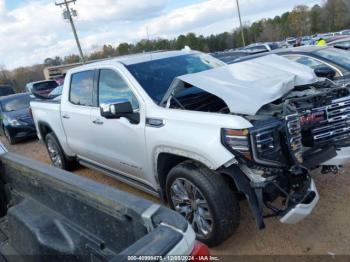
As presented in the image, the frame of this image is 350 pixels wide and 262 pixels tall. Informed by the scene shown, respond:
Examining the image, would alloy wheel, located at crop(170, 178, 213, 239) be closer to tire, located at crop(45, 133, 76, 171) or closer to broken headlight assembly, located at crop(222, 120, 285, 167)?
broken headlight assembly, located at crop(222, 120, 285, 167)

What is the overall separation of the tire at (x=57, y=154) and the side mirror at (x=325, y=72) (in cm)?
447

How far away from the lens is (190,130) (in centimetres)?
341

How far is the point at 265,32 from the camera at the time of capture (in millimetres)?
70562

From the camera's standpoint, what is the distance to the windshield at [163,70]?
166 inches

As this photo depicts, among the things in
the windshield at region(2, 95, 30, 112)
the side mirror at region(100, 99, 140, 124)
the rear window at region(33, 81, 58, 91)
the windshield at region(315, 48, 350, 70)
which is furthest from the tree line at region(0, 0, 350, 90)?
the side mirror at region(100, 99, 140, 124)

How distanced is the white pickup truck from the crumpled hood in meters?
0.01

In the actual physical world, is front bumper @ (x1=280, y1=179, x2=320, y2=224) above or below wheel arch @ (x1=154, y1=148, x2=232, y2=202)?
below

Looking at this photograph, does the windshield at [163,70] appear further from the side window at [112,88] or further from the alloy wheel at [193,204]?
the alloy wheel at [193,204]

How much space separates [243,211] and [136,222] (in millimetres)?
2791

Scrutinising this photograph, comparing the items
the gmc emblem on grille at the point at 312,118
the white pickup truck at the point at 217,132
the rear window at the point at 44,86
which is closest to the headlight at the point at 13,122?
the white pickup truck at the point at 217,132

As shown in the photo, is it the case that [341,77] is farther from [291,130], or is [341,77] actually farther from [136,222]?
[136,222]

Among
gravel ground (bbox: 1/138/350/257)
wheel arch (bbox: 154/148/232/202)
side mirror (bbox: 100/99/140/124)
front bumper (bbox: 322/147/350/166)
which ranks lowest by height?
gravel ground (bbox: 1/138/350/257)

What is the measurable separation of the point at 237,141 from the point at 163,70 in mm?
1788

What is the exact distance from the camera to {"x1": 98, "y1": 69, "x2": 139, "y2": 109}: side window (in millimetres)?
4258
